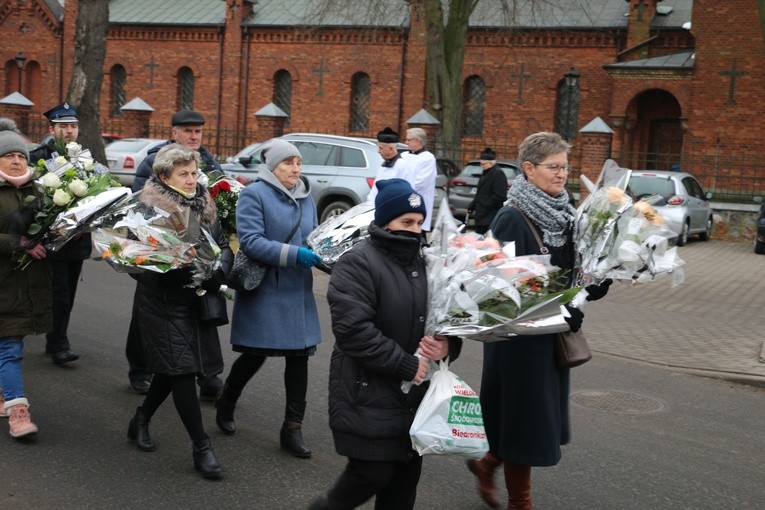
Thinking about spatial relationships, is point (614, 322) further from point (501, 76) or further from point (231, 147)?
point (231, 147)

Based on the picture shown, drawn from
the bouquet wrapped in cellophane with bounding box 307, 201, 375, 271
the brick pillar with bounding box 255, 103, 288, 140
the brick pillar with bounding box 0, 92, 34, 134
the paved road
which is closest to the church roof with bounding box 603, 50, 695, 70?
the brick pillar with bounding box 255, 103, 288, 140

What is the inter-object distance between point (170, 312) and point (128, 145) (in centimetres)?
2210

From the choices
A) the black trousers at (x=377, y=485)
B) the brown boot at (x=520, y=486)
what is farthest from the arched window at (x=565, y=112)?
the black trousers at (x=377, y=485)

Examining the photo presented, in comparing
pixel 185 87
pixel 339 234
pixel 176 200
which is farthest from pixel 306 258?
pixel 185 87

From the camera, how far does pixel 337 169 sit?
57.7ft

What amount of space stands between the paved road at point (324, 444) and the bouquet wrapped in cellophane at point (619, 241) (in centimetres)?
143

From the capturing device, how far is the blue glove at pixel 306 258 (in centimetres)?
559

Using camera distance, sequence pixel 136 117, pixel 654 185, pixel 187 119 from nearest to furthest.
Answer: pixel 187 119 → pixel 654 185 → pixel 136 117

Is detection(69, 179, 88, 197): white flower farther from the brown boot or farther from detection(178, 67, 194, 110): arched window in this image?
detection(178, 67, 194, 110): arched window

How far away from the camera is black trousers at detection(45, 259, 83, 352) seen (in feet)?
25.3

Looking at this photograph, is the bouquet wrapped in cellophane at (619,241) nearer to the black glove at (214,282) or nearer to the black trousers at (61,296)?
the black glove at (214,282)

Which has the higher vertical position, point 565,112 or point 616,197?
point 565,112

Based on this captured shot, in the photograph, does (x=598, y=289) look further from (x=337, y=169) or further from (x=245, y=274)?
(x=337, y=169)

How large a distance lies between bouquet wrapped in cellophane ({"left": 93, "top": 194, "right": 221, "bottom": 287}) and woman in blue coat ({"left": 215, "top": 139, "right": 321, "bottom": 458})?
0.92ft
